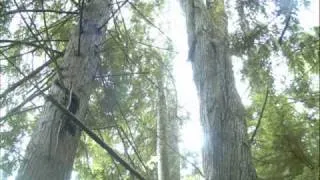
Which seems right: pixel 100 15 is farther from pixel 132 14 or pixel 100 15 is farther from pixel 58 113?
pixel 132 14

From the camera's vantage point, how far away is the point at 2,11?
10.8 feet

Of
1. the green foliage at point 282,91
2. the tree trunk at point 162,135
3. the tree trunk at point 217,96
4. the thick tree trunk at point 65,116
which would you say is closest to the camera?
the tree trunk at point 217,96

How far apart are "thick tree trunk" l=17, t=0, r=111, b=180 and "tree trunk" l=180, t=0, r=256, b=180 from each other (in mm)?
786

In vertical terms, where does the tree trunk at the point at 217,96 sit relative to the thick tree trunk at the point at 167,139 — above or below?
below

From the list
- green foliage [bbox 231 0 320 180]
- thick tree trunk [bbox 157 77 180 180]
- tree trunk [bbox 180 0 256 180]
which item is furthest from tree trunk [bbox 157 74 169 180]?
tree trunk [bbox 180 0 256 180]

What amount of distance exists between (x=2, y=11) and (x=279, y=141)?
266cm

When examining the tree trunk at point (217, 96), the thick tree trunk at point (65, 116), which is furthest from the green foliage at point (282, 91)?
the thick tree trunk at point (65, 116)

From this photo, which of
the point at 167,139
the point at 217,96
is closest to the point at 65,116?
the point at 217,96

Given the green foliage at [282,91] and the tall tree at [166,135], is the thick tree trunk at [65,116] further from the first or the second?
the tall tree at [166,135]

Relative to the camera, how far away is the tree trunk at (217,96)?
2.56 m

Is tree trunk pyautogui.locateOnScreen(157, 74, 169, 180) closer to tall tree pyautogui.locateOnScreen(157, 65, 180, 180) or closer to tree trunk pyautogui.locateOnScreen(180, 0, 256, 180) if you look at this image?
tall tree pyautogui.locateOnScreen(157, 65, 180, 180)

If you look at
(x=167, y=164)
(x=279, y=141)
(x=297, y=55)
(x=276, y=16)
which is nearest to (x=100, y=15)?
(x=276, y=16)

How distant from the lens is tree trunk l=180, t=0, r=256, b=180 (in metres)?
2.56

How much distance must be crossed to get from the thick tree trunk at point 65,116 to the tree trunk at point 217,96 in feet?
2.58
